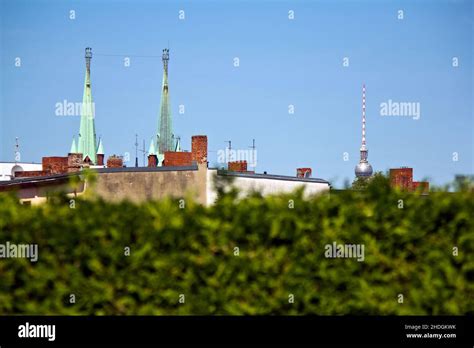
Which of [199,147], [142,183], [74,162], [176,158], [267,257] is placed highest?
[199,147]

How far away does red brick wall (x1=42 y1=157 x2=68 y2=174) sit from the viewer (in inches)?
1892

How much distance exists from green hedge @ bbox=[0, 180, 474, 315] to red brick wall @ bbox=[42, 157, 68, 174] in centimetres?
3761

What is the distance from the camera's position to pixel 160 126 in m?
115

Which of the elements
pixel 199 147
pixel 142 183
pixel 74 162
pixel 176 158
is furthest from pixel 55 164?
pixel 142 183

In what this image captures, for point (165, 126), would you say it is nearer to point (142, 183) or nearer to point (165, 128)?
point (165, 128)

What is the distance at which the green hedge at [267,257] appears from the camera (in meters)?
10.9

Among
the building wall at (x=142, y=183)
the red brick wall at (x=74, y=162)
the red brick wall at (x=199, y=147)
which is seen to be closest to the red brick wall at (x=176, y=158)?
the red brick wall at (x=199, y=147)

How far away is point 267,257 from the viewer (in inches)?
431

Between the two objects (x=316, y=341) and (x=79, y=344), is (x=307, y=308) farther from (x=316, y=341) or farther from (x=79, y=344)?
(x=79, y=344)

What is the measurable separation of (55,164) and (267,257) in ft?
129

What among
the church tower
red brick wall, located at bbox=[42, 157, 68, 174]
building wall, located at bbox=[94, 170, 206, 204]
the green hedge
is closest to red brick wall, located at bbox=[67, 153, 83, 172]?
red brick wall, located at bbox=[42, 157, 68, 174]

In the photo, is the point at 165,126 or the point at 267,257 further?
the point at 165,126

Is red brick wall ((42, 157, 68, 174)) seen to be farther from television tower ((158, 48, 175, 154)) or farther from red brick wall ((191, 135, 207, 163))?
television tower ((158, 48, 175, 154))

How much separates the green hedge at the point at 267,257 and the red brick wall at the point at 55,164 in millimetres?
37609
